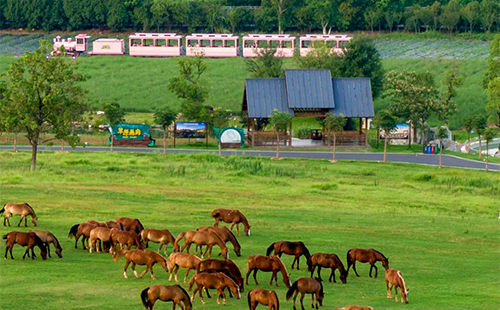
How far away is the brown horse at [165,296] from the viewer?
24.5m

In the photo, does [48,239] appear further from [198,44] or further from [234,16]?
[234,16]

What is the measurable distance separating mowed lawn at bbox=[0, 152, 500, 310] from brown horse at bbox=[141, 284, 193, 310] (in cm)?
82

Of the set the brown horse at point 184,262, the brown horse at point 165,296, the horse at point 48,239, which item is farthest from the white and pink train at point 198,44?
the brown horse at point 165,296

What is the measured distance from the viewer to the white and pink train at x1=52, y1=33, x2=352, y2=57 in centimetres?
14925

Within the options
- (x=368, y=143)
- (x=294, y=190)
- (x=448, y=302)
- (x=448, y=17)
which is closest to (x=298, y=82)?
(x=368, y=143)

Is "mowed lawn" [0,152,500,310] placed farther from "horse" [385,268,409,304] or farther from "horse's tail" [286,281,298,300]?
"horse's tail" [286,281,298,300]

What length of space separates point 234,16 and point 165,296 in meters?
160

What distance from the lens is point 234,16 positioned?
18212 cm

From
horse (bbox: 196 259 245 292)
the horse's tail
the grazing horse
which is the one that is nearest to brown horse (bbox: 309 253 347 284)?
horse (bbox: 196 259 245 292)

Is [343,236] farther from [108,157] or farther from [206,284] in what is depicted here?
[108,157]

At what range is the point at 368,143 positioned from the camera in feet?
321

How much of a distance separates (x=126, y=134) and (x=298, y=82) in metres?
18.8

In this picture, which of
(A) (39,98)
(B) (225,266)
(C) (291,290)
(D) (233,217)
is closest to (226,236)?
(D) (233,217)

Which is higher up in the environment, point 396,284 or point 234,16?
point 234,16
